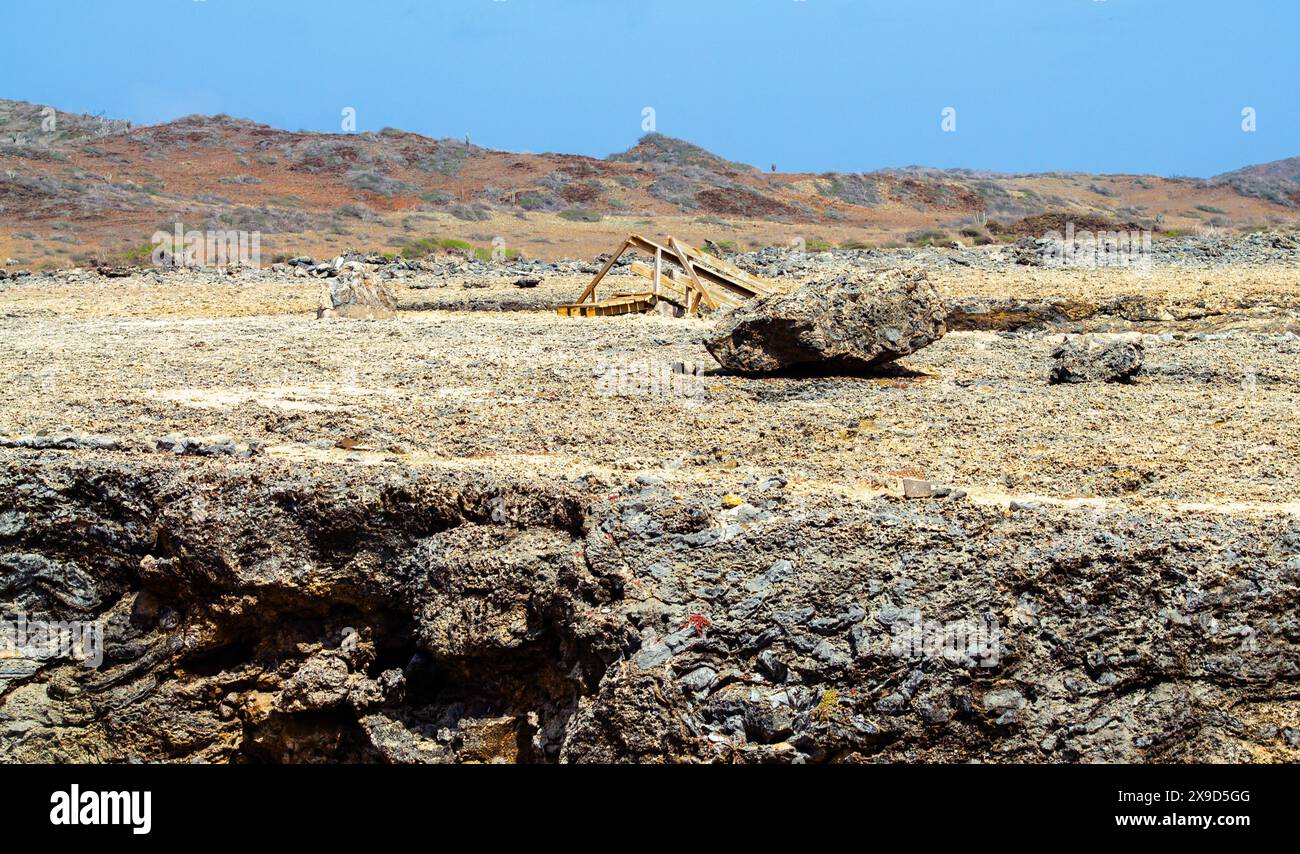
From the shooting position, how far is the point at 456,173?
5344 cm

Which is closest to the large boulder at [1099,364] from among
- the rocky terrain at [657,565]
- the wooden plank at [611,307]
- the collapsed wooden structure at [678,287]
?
the rocky terrain at [657,565]

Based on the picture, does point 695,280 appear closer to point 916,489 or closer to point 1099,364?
point 1099,364

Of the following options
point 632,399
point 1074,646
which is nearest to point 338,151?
point 632,399

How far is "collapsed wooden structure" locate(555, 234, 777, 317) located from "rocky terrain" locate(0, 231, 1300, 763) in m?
3.98

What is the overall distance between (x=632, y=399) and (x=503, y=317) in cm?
474

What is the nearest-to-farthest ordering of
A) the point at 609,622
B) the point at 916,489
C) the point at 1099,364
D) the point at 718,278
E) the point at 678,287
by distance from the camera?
the point at 609,622
the point at 916,489
the point at 1099,364
the point at 678,287
the point at 718,278

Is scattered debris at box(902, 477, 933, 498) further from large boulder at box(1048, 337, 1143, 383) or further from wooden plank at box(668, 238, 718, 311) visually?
wooden plank at box(668, 238, 718, 311)

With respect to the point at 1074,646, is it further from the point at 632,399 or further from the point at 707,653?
the point at 632,399

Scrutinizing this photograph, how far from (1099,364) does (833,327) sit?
5.59ft

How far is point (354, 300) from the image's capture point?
1269 cm

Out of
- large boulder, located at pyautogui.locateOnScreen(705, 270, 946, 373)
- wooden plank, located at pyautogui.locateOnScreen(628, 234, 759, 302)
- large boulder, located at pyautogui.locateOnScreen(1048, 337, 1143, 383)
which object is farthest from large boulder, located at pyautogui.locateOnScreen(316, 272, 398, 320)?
large boulder, located at pyautogui.locateOnScreen(1048, 337, 1143, 383)

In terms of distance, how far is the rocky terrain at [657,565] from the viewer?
4.67m

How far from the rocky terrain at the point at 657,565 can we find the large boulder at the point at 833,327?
7.4 inches

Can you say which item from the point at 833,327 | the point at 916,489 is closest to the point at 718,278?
the point at 833,327
